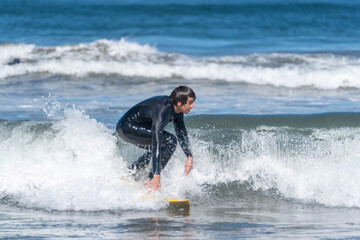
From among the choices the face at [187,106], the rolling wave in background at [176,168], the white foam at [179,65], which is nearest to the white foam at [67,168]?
the rolling wave in background at [176,168]

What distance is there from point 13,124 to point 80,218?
3.62 m

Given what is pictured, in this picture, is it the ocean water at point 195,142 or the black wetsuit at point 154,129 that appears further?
the black wetsuit at point 154,129

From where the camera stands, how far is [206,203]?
6.63 meters

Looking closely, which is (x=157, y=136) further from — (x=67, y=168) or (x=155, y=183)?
(x=67, y=168)

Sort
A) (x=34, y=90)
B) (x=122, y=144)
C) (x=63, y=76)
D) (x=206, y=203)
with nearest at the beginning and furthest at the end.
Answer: (x=206, y=203), (x=122, y=144), (x=34, y=90), (x=63, y=76)

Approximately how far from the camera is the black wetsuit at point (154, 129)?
241 inches

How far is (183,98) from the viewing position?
19.7 ft

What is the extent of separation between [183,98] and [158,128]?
41 cm

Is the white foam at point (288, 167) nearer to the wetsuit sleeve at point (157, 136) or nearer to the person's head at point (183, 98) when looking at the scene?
the wetsuit sleeve at point (157, 136)

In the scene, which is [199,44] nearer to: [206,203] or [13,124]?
[13,124]

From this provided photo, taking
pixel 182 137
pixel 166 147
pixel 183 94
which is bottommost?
pixel 166 147

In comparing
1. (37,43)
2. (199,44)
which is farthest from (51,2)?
(199,44)

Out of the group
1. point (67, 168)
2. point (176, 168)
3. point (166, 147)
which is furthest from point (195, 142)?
point (67, 168)

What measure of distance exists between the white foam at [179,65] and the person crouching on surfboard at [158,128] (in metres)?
8.07
